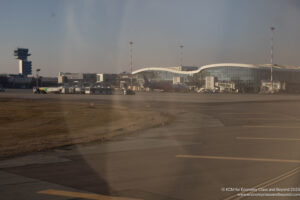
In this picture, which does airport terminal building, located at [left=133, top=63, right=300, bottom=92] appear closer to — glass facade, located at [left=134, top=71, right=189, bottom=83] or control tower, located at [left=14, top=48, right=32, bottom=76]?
glass facade, located at [left=134, top=71, right=189, bottom=83]

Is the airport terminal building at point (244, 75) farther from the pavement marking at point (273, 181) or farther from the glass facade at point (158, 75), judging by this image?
the pavement marking at point (273, 181)

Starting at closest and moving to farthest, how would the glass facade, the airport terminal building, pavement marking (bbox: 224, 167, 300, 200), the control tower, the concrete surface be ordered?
pavement marking (bbox: 224, 167, 300, 200)
the concrete surface
the airport terminal building
the glass facade
the control tower

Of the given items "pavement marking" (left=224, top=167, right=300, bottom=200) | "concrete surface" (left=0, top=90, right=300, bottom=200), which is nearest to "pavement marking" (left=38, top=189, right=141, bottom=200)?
"concrete surface" (left=0, top=90, right=300, bottom=200)

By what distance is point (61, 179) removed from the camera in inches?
370

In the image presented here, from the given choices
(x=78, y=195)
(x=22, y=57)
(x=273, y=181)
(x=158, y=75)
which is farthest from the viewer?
(x=22, y=57)

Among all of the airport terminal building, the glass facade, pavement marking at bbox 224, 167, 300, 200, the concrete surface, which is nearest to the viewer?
pavement marking at bbox 224, 167, 300, 200

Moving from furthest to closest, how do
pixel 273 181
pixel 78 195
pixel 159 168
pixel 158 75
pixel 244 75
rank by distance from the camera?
pixel 158 75, pixel 244 75, pixel 159 168, pixel 273 181, pixel 78 195

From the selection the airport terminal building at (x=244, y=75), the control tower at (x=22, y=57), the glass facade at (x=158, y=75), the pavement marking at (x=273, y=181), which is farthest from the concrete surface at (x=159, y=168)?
the control tower at (x=22, y=57)

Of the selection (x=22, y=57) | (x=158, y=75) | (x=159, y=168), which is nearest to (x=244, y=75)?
(x=158, y=75)

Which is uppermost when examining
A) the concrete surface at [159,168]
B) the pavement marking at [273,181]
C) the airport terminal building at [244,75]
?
the airport terminal building at [244,75]

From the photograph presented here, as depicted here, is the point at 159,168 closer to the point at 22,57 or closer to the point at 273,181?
the point at 273,181

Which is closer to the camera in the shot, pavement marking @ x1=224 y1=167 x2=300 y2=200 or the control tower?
pavement marking @ x1=224 y1=167 x2=300 y2=200

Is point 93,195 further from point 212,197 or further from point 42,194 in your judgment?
point 212,197

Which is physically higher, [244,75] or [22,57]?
[22,57]
